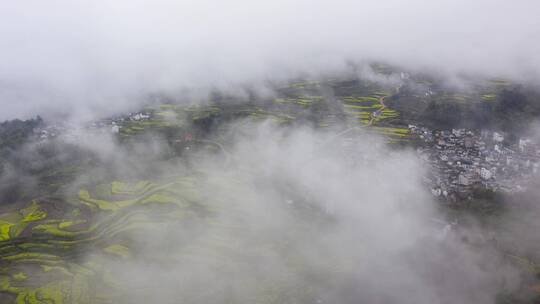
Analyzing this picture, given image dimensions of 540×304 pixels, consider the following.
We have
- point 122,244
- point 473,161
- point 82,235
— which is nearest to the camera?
point 122,244

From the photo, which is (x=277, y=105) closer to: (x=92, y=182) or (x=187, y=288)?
(x=92, y=182)

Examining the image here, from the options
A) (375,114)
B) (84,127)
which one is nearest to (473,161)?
(375,114)

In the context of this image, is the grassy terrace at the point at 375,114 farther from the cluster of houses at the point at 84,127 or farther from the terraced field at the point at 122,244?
the cluster of houses at the point at 84,127

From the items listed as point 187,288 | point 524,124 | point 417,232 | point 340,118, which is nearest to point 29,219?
point 187,288

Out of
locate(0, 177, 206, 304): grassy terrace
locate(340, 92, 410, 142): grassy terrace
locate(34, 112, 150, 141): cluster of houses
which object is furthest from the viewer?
locate(34, 112, 150, 141): cluster of houses

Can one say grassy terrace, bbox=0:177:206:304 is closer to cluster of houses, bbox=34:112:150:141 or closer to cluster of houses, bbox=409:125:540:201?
cluster of houses, bbox=34:112:150:141

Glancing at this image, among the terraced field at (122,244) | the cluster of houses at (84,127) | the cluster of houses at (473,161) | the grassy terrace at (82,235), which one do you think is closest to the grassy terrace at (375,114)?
the cluster of houses at (473,161)

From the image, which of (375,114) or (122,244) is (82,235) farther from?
(375,114)

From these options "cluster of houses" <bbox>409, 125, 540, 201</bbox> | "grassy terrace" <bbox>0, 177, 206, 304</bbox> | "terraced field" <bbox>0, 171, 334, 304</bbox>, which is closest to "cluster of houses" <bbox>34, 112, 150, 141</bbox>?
"grassy terrace" <bbox>0, 177, 206, 304</bbox>
